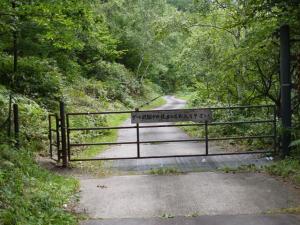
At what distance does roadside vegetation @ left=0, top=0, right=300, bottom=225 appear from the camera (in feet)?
24.1

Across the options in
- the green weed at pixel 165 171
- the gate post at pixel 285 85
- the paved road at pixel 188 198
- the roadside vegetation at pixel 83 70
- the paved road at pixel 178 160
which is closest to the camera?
the paved road at pixel 188 198

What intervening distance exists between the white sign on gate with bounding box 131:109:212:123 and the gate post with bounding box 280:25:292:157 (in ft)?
6.07

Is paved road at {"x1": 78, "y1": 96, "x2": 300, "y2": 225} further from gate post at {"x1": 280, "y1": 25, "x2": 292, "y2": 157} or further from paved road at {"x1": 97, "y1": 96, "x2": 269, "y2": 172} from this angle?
gate post at {"x1": 280, "y1": 25, "x2": 292, "y2": 157}

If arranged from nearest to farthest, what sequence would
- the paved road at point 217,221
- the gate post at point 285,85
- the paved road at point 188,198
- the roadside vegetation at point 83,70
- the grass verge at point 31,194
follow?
the grass verge at point 31,194 < the paved road at point 217,221 < the paved road at point 188,198 < the roadside vegetation at point 83,70 < the gate post at point 285,85

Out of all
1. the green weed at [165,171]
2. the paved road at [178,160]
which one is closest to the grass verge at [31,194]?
the green weed at [165,171]

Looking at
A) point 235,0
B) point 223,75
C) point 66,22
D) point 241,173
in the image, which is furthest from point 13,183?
point 235,0

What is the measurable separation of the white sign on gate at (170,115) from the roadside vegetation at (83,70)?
1.49 metres

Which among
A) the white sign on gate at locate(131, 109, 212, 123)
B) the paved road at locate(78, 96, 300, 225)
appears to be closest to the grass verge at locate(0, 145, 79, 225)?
the paved road at locate(78, 96, 300, 225)

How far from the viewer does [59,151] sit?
10148 millimetres

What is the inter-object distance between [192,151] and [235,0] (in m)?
5.97

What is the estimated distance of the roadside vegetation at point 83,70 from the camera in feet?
24.1

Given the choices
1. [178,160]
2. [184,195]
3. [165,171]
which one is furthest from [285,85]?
[184,195]

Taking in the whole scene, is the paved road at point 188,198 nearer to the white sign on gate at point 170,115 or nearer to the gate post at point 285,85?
the gate post at point 285,85

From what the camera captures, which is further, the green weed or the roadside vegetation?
the green weed
